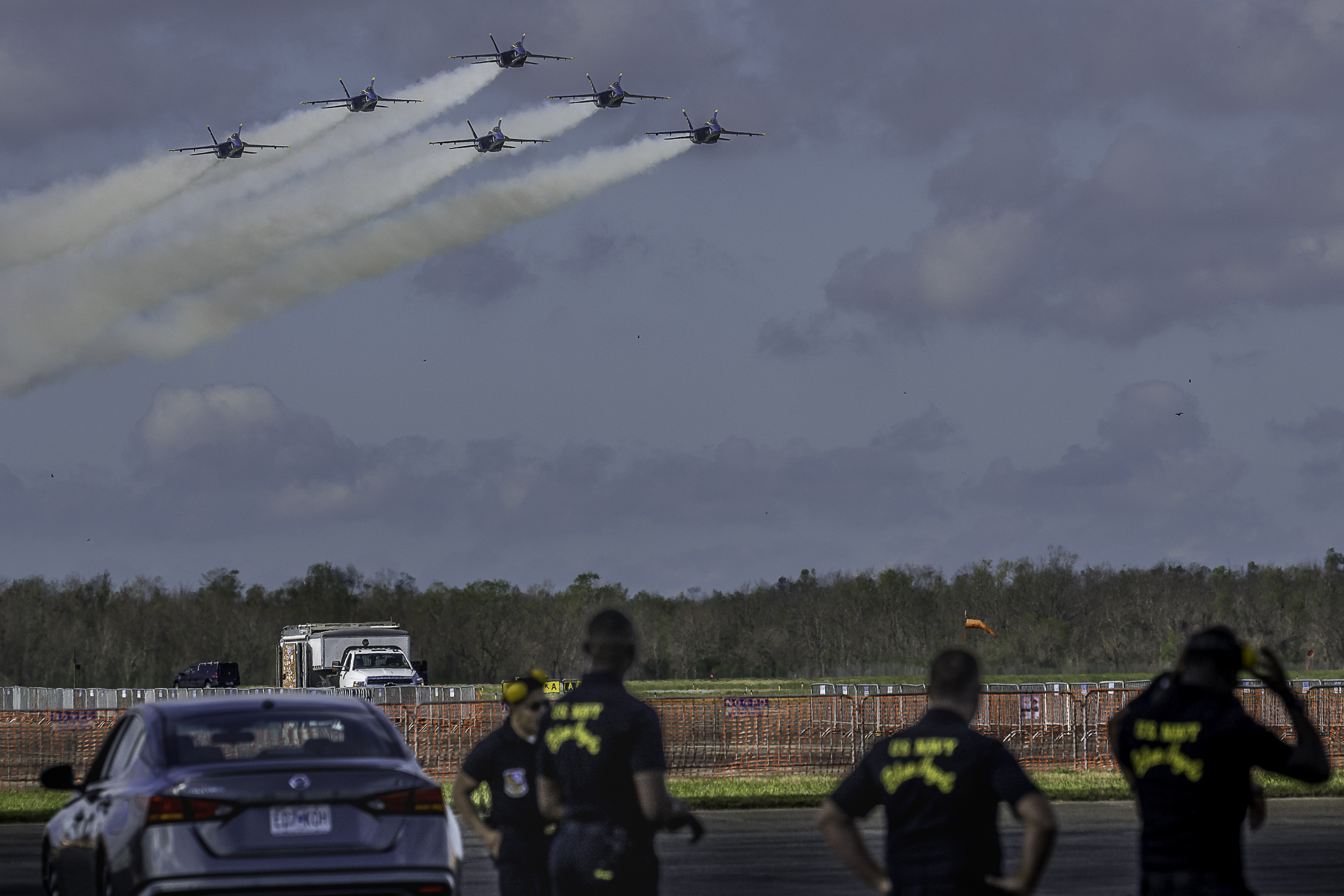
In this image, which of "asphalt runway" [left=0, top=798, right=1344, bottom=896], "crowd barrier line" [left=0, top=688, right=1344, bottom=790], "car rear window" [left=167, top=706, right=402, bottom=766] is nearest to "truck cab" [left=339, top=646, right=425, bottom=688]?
"crowd barrier line" [left=0, top=688, right=1344, bottom=790]

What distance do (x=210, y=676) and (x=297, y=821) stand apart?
78722mm

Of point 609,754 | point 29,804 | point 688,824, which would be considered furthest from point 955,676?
point 29,804

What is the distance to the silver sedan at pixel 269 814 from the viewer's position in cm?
817

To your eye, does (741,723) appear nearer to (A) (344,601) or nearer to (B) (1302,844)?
(B) (1302,844)

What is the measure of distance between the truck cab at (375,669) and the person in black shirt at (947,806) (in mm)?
41438

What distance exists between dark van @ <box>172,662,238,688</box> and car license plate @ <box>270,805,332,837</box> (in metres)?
72.7

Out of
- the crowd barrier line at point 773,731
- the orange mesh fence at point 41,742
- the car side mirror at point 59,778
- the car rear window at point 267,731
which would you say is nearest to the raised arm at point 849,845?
the car rear window at point 267,731

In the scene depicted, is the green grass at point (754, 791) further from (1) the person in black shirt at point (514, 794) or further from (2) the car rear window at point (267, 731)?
(1) the person in black shirt at point (514, 794)

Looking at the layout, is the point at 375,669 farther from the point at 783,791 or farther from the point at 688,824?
the point at 688,824

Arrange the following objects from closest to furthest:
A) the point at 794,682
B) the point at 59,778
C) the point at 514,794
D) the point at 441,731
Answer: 1. the point at 514,794
2. the point at 59,778
3. the point at 441,731
4. the point at 794,682

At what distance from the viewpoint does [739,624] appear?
151125 millimetres

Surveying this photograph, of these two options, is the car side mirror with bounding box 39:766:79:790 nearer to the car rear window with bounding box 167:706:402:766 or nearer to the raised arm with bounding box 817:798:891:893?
the car rear window with bounding box 167:706:402:766

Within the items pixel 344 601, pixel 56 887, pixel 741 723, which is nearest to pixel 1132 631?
pixel 344 601

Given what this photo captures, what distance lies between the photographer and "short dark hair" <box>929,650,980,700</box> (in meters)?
5.25
